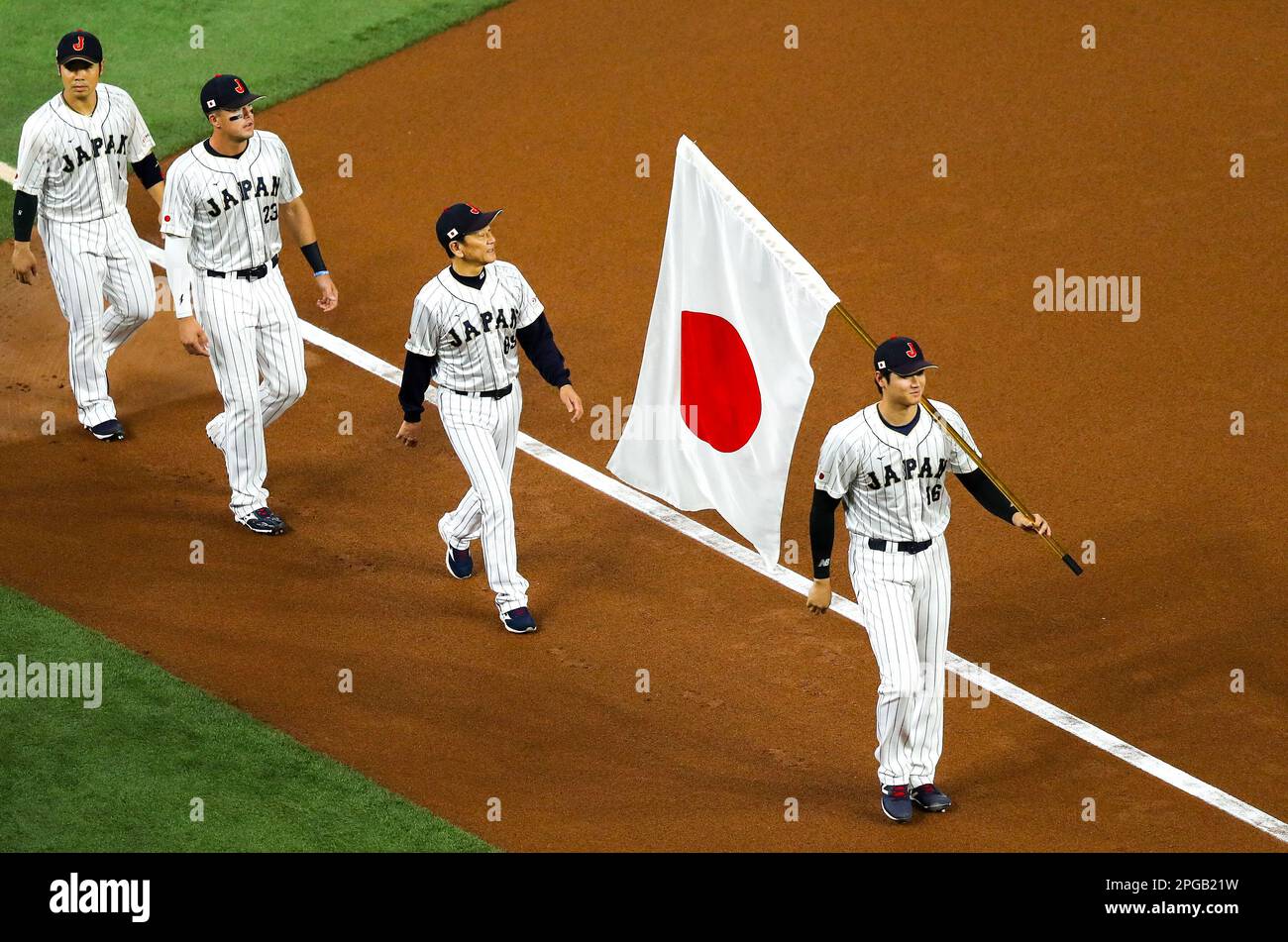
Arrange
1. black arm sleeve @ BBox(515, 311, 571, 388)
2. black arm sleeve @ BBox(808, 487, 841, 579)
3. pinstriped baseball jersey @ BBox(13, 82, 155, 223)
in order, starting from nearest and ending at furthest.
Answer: black arm sleeve @ BBox(808, 487, 841, 579) → black arm sleeve @ BBox(515, 311, 571, 388) → pinstriped baseball jersey @ BBox(13, 82, 155, 223)

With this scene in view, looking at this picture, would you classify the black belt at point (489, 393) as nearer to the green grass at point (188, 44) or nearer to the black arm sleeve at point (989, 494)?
the black arm sleeve at point (989, 494)

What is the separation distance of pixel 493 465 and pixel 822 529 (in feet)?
6.25

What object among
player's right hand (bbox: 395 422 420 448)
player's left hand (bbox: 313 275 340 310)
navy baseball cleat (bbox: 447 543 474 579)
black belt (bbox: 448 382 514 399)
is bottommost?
navy baseball cleat (bbox: 447 543 474 579)

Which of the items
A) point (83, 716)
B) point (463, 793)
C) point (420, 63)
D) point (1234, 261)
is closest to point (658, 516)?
point (463, 793)

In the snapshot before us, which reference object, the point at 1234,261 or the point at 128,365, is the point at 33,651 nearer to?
the point at 128,365

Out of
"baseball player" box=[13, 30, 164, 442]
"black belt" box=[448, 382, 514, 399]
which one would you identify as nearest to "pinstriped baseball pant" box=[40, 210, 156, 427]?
"baseball player" box=[13, 30, 164, 442]

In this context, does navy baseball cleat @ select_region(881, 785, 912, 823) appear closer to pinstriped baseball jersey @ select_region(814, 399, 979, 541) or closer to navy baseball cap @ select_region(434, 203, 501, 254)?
pinstriped baseball jersey @ select_region(814, 399, 979, 541)

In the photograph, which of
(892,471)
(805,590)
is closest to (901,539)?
(892,471)

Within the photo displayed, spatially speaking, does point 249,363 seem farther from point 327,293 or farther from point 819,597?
point 819,597

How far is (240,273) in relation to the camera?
9992mm

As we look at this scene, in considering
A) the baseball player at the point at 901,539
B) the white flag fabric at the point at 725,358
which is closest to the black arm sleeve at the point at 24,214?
the white flag fabric at the point at 725,358

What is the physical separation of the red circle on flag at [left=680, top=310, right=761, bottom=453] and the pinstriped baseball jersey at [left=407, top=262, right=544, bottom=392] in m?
1.06

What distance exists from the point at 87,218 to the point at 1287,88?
8462mm

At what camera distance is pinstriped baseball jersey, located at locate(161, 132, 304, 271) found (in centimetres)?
973
